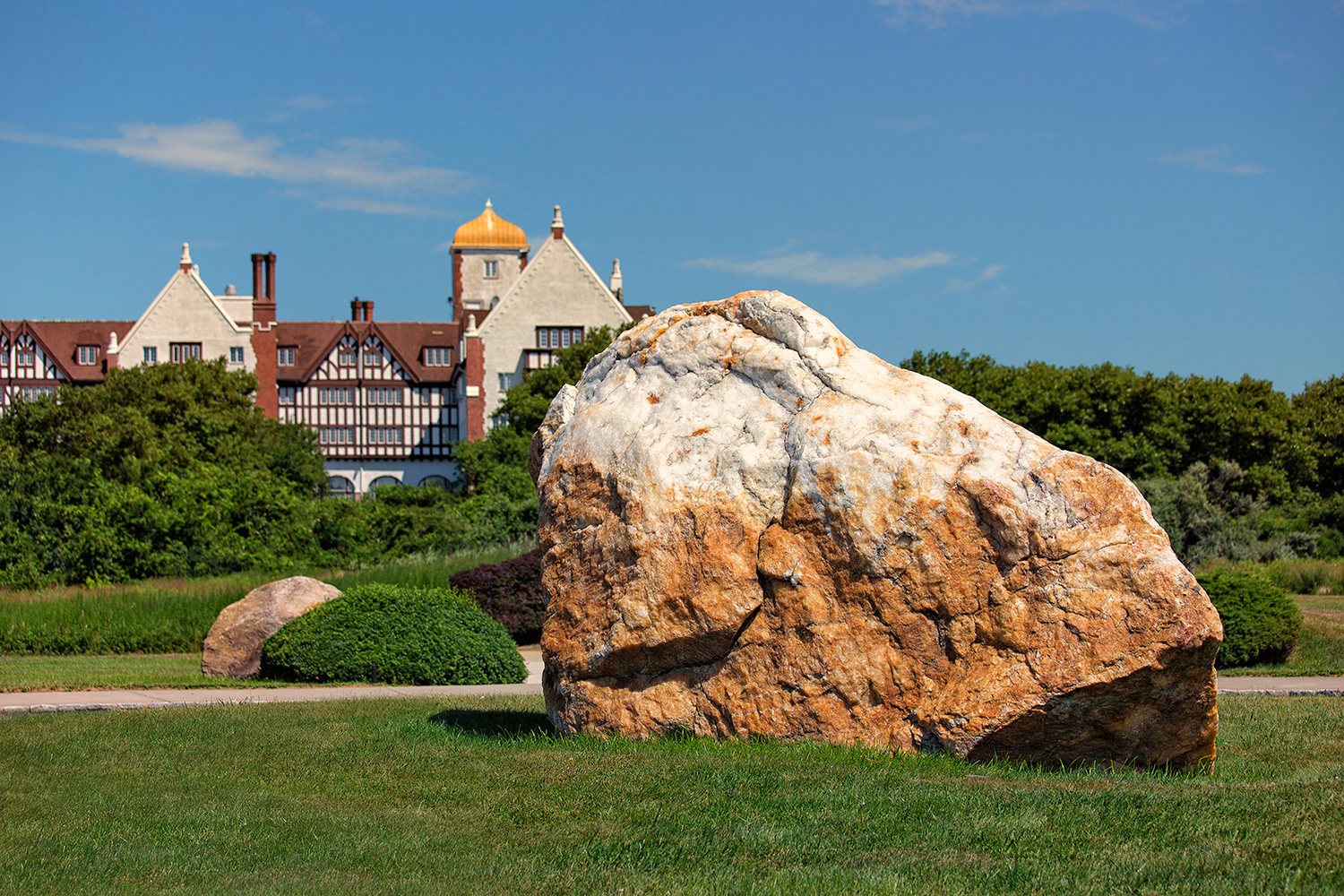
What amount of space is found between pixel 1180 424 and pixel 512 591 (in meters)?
31.7

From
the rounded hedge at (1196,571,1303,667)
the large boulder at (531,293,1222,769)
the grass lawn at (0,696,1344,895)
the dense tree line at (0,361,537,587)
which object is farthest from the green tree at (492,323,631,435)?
the grass lawn at (0,696,1344,895)

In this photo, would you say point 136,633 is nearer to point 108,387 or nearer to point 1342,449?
point 108,387

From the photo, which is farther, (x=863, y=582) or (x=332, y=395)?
(x=332, y=395)

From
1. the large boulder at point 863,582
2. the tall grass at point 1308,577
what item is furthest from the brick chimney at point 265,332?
the large boulder at point 863,582

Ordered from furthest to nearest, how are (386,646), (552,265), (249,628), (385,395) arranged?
(385,395), (552,265), (249,628), (386,646)

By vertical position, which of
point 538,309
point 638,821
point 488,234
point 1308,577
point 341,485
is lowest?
point 1308,577

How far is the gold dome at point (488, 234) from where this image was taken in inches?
3007

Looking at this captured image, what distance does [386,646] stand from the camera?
1380cm

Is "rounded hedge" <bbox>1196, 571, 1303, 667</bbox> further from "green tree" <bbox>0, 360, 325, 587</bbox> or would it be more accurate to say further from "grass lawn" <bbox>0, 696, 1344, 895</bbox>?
"green tree" <bbox>0, 360, 325, 587</bbox>

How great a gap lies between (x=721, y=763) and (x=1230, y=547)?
26827 mm

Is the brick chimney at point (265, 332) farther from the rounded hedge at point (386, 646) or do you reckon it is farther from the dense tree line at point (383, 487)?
the rounded hedge at point (386, 646)

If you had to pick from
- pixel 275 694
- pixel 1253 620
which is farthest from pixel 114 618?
pixel 1253 620

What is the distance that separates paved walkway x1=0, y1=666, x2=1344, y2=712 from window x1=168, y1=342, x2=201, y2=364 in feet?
192

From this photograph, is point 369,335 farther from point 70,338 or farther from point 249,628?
point 249,628
